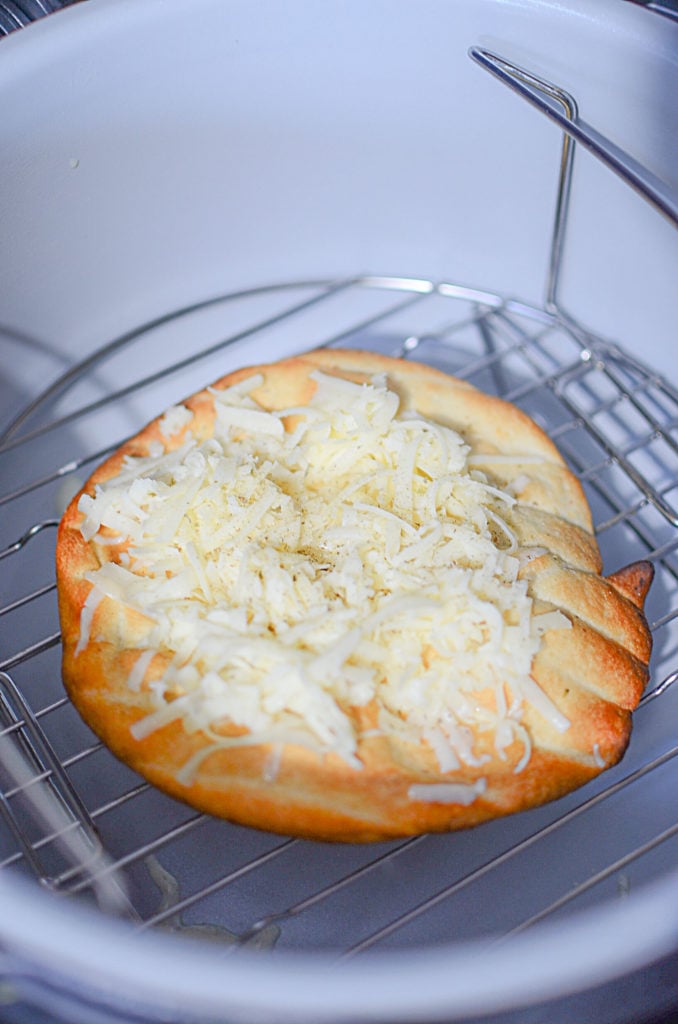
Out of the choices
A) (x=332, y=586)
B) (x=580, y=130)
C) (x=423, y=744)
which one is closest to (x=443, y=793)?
(x=423, y=744)

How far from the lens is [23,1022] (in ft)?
2.66

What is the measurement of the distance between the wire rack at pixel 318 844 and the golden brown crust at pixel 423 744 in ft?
0.23

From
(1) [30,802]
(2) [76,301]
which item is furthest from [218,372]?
(1) [30,802]

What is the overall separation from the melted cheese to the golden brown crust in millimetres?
16

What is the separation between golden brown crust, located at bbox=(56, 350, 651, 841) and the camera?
0.92 m

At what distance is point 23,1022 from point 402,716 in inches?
17.5

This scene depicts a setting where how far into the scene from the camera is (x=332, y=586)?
1007 mm

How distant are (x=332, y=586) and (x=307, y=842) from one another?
332mm

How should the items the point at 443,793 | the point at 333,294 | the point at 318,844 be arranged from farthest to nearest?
the point at 333,294 → the point at 318,844 → the point at 443,793

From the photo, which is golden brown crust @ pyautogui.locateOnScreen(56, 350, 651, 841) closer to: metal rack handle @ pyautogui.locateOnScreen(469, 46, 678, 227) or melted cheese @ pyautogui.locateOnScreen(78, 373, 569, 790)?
melted cheese @ pyautogui.locateOnScreen(78, 373, 569, 790)

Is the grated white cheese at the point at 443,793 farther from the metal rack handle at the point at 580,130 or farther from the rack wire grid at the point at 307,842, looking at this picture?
the metal rack handle at the point at 580,130

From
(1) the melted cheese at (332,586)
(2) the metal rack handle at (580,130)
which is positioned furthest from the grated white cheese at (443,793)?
(2) the metal rack handle at (580,130)

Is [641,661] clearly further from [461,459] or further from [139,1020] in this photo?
[139,1020]

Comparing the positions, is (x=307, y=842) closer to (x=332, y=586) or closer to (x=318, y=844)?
(x=318, y=844)
